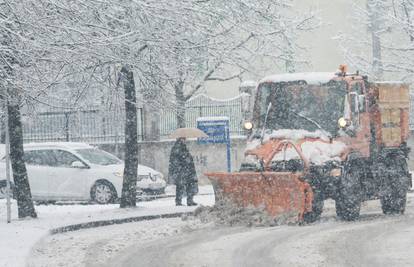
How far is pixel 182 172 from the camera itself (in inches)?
898

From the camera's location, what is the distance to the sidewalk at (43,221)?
13688 mm

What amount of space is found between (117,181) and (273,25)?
6.60 metres

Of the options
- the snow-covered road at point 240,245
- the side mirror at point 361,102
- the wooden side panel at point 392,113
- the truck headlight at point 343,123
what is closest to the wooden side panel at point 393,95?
the wooden side panel at point 392,113

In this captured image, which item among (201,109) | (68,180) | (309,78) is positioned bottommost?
(68,180)

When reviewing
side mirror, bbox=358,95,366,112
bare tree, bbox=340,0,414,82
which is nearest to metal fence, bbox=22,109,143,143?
bare tree, bbox=340,0,414,82

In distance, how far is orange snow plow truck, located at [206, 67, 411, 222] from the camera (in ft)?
58.3

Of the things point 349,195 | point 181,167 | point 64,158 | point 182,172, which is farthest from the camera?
point 64,158

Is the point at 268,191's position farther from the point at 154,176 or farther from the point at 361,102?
the point at 154,176

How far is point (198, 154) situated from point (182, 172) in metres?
10.3

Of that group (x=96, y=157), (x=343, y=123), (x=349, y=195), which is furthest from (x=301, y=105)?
(x=96, y=157)

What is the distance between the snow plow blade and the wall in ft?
46.5

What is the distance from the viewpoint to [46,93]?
57.6ft

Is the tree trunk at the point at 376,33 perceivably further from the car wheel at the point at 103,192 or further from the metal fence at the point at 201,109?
the car wheel at the point at 103,192

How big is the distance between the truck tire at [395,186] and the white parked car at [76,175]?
7558 millimetres
